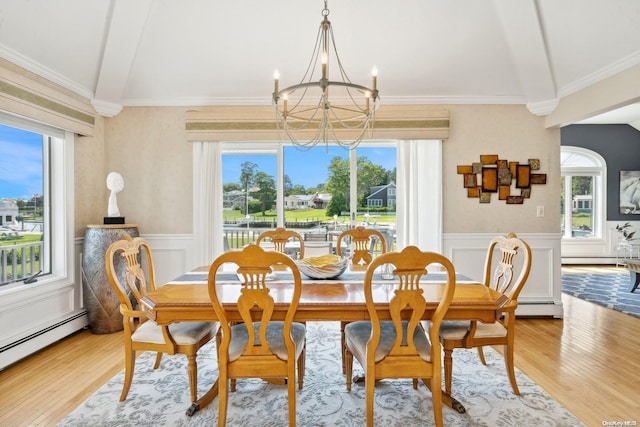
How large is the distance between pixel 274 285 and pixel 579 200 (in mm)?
7287

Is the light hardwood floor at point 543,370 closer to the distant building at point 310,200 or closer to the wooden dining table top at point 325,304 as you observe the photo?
the wooden dining table top at point 325,304

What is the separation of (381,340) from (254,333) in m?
0.70

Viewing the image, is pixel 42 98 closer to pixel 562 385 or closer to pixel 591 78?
pixel 562 385

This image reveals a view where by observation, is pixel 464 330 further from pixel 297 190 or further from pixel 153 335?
pixel 297 190

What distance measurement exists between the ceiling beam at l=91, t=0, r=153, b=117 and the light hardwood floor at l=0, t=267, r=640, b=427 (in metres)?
2.40

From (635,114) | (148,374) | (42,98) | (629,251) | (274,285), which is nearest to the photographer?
(274,285)

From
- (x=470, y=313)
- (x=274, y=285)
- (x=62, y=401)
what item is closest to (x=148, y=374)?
(x=62, y=401)

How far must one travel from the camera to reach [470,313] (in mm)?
1778

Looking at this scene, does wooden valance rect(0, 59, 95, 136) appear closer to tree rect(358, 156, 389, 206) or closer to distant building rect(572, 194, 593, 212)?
tree rect(358, 156, 389, 206)

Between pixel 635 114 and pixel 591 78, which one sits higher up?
pixel 635 114

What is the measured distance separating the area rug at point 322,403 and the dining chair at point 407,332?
0.32 meters

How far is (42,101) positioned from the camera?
9.22 feet

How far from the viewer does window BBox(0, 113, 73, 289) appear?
276 cm

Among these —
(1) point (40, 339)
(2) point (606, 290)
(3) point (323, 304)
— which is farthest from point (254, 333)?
(2) point (606, 290)
